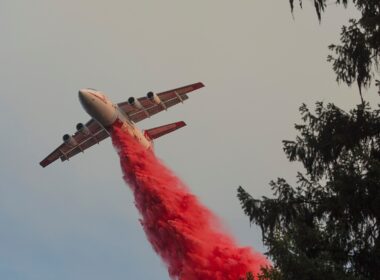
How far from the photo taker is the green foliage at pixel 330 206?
10703 millimetres

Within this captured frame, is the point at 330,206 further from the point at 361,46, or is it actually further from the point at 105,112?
the point at 105,112

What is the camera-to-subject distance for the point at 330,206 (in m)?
11.5

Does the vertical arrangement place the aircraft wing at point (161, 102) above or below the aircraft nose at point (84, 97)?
above

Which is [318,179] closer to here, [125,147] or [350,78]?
[350,78]

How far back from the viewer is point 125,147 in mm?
42156

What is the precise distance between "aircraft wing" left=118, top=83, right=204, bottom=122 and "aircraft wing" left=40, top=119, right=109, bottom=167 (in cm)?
329

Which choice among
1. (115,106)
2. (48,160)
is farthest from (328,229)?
(48,160)

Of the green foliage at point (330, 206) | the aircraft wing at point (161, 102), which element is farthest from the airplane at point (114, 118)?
the green foliage at point (330, 206)

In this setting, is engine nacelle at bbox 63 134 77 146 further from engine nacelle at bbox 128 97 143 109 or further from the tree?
the tree

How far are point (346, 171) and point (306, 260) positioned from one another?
6.05 feet

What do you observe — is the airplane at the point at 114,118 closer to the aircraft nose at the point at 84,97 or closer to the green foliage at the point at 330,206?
the aircraft nose at the point at 84,97

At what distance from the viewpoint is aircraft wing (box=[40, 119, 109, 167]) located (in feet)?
151

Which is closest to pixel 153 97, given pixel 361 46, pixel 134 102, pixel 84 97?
pixel 134 102

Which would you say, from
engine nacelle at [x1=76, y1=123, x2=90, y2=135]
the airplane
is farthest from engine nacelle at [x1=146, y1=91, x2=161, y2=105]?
engine nacelle at [x1=76, y1=123, x2=90, y2=135]
